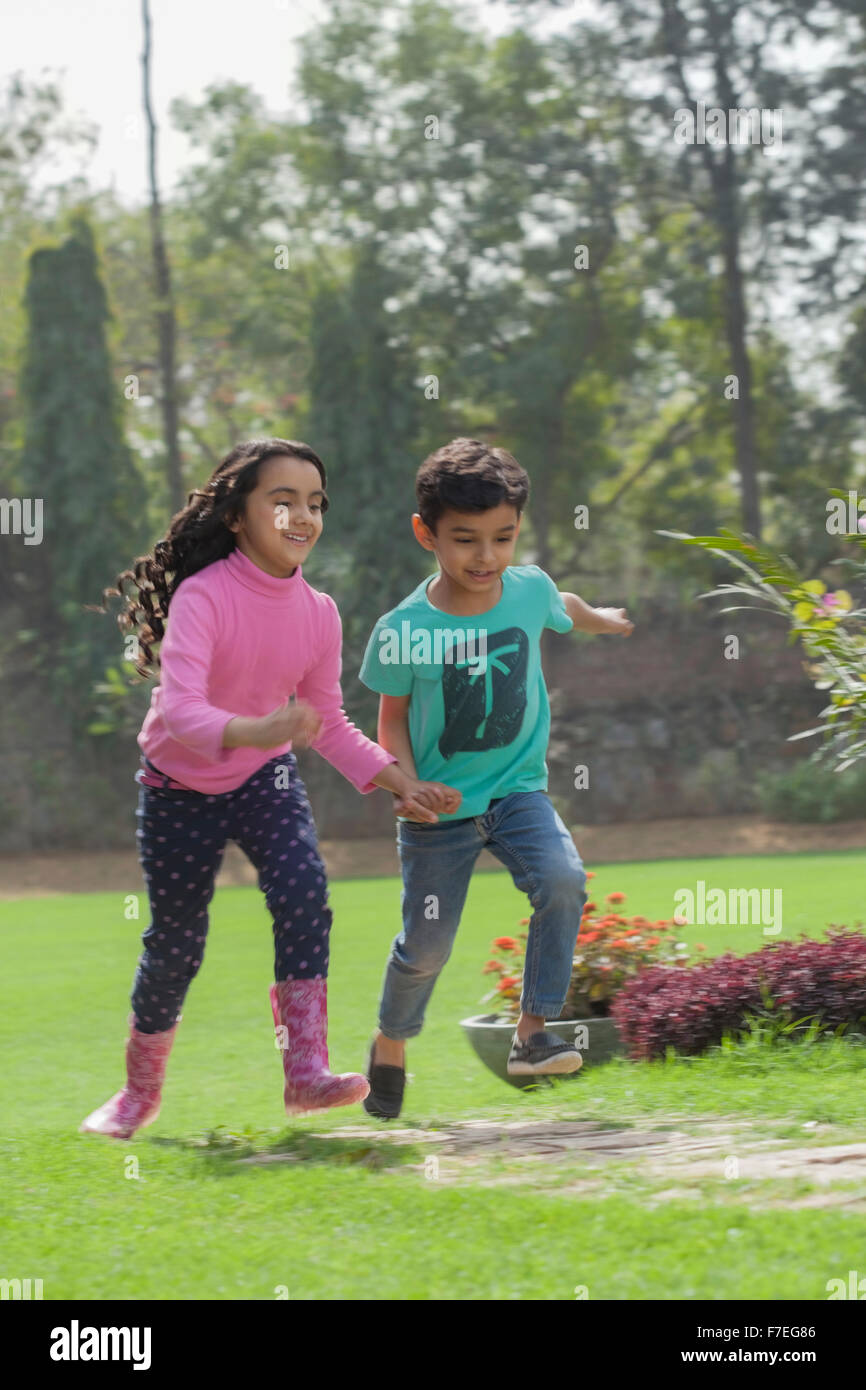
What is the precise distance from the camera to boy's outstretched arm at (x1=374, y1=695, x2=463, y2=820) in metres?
4.08

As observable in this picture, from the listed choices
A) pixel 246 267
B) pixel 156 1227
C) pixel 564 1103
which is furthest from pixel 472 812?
pixel 246 267

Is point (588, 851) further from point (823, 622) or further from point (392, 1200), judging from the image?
point (392, 1200)

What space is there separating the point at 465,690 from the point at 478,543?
0.41 m

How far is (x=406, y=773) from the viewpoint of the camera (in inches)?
169

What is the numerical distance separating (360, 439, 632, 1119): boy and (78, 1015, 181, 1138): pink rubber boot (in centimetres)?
76

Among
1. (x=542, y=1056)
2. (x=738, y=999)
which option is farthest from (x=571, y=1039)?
(x=542, y=1056)

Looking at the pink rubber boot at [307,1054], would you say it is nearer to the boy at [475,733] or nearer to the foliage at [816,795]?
the boy at [475,733]

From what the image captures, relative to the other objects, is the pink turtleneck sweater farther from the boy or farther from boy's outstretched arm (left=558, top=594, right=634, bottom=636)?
boy's outstretched arm (left=558, top=594, right=634, bottom=636)

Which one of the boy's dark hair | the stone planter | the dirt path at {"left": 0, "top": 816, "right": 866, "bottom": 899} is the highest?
the boy's dark hair

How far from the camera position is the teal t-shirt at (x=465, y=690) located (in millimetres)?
4285

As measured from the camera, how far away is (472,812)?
169 inches

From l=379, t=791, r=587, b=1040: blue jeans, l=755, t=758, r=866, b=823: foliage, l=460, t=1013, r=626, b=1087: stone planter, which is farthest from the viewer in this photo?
l=755, t=758, r=866, b=823: foliage

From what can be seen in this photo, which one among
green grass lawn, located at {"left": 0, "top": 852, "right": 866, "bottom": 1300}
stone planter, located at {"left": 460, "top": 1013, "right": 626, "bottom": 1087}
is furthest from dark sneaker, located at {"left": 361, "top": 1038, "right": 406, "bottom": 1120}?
stone planter, located at {"left": 460, "top": 1013, "right": 626, "bottom": 1087}
